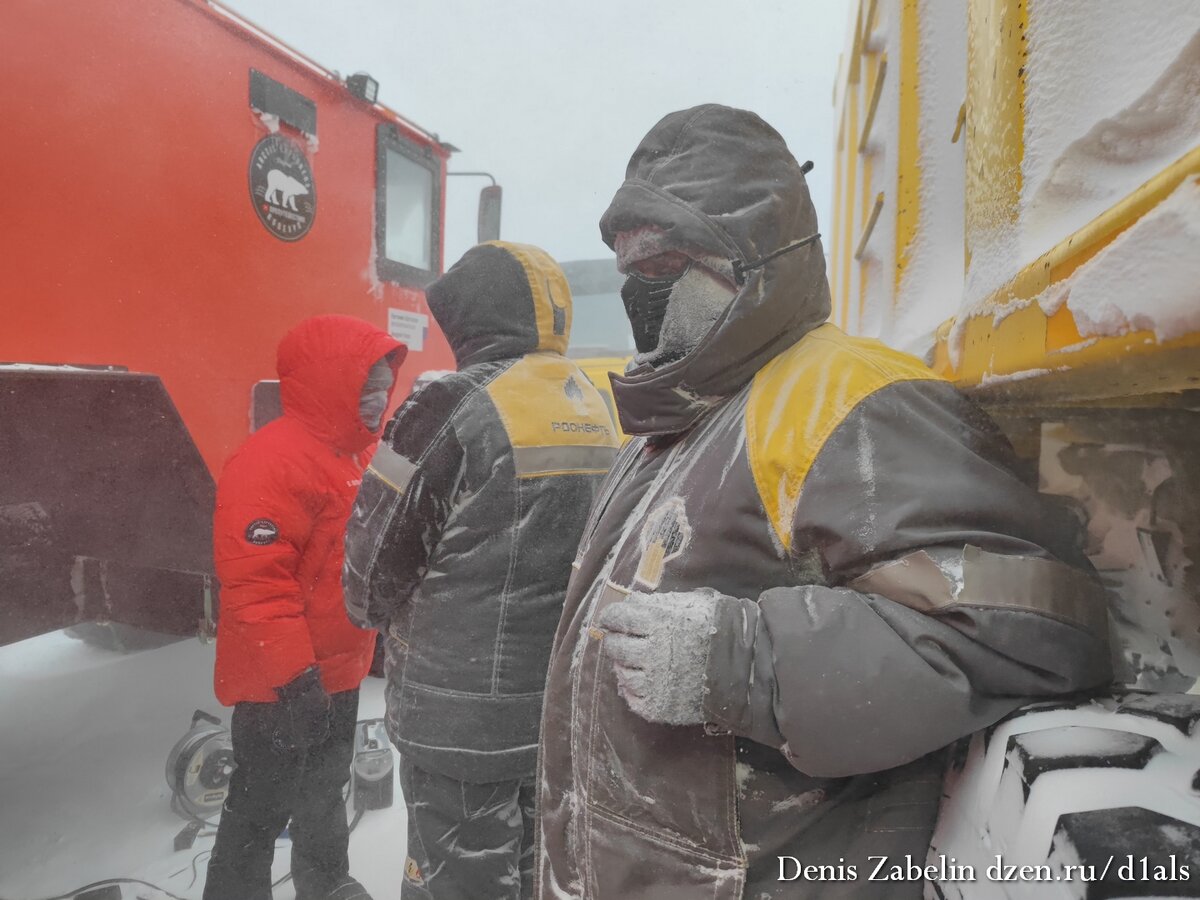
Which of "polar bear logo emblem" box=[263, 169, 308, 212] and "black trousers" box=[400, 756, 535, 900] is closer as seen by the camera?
"black trousers" box=[400, 756, 535, 900]

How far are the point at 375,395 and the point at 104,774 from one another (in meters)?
2.31

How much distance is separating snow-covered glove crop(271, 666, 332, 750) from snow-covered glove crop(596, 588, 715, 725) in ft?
5.65

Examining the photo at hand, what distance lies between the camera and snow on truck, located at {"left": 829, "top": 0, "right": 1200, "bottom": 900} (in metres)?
0.55

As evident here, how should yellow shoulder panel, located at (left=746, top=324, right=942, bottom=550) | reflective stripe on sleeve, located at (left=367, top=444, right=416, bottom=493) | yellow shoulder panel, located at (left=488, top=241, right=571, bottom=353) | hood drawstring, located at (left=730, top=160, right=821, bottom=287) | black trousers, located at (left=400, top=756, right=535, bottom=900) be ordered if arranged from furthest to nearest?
1. yellow shoulder panel, located at (left=488, top=241, right=571, bottom=353)
2. black trousers, located at (left=400, top=756, right=535, bottom=900)
3. reflective stripe on sleeve, located at (left=367, top=444, right=416, bottom=493)
4. hood drawstring, located at (left=730, top=160, right=821, bottom=287)
5. yellow shoulder panel, located at (left=746, top=324, right=942, bottom=550)

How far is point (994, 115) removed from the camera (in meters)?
0.95

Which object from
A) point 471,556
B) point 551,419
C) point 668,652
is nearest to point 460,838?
point 471,556

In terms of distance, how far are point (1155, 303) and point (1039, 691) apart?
1.56ft

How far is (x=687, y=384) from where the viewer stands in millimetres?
1121

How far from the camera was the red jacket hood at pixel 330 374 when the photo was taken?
2.44 meters

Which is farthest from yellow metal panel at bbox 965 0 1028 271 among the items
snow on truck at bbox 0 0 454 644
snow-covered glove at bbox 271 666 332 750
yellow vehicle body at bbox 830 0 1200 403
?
snow on truck at bbox 0 0 454 644

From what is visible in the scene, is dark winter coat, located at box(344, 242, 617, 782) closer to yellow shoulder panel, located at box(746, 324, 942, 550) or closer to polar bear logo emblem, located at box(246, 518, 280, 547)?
polar bear logo emblem, located at box(246, 518, 280, 547)

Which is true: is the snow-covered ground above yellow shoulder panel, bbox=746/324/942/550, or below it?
below

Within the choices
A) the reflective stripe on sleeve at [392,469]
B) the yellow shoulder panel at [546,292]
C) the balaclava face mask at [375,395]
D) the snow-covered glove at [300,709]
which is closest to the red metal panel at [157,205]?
the balaclava face mask at [375,395]

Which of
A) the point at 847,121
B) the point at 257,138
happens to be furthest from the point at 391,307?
the point at 847,121
